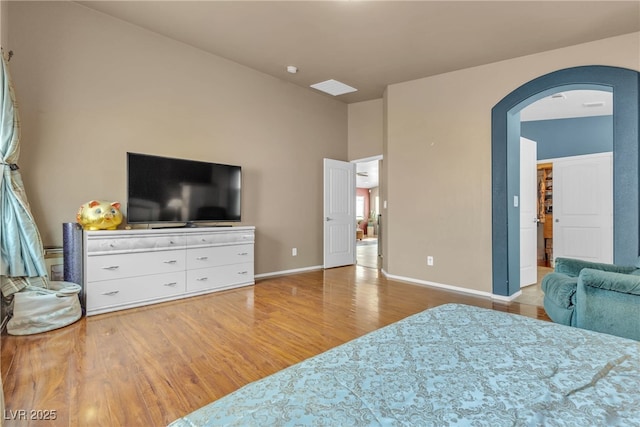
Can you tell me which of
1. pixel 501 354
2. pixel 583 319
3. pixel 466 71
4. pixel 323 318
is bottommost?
pixel 323 318

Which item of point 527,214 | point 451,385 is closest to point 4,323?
point 451,385

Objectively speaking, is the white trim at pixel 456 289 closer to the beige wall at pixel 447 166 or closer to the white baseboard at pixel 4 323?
the beige wall at pixel 447 166

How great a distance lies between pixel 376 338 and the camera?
44.9 inches

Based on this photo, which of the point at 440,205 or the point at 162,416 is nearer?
the point at 162,416

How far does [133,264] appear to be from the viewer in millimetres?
3232

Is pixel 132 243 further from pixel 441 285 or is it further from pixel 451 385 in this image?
pixel 441 285

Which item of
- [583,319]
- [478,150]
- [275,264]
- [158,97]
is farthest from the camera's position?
[275,264]

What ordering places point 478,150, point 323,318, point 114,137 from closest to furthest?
point 323,318, point 114,137, point 478,150

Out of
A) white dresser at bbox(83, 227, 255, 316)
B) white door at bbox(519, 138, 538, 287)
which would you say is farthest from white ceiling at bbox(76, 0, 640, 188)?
white dresser at bbox(83, 227, 255, 316)

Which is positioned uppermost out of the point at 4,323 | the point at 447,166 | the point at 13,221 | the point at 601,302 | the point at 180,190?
the point at 447,166

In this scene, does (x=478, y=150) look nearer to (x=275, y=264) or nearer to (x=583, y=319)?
(x=583, y=319)

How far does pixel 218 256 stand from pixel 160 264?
0.69 metres

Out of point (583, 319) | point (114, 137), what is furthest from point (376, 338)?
point (114, 137)

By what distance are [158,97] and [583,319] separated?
454cm
